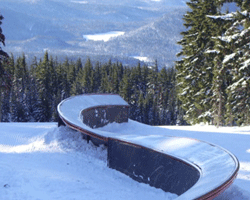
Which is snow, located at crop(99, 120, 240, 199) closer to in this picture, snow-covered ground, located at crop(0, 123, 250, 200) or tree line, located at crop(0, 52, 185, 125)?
snow-covered ground, located at crop(0, 123, 250, 200)

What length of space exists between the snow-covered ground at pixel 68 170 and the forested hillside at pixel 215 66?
7.11m

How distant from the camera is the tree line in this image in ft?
203

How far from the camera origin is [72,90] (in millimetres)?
74812

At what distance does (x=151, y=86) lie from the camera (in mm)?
79438

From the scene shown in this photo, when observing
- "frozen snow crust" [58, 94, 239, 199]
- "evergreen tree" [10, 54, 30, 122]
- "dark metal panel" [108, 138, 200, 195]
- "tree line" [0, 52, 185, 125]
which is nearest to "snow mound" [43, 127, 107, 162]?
"frozen snow crust" [58, 94, 239, 199]

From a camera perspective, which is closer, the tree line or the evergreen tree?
the evergreen tree

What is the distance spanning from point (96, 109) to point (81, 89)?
55869mm

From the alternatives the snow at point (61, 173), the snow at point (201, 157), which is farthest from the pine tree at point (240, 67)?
the snow at point (61, 173)

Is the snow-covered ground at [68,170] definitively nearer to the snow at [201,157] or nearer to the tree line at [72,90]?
the snow at [201,157]

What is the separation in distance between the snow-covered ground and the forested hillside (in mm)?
7109

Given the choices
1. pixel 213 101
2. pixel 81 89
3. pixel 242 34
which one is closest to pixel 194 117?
pixel 213 101

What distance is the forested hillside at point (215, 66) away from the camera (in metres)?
22.2

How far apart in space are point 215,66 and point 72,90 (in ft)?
174

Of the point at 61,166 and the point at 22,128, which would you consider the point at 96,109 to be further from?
the point at 61,166
